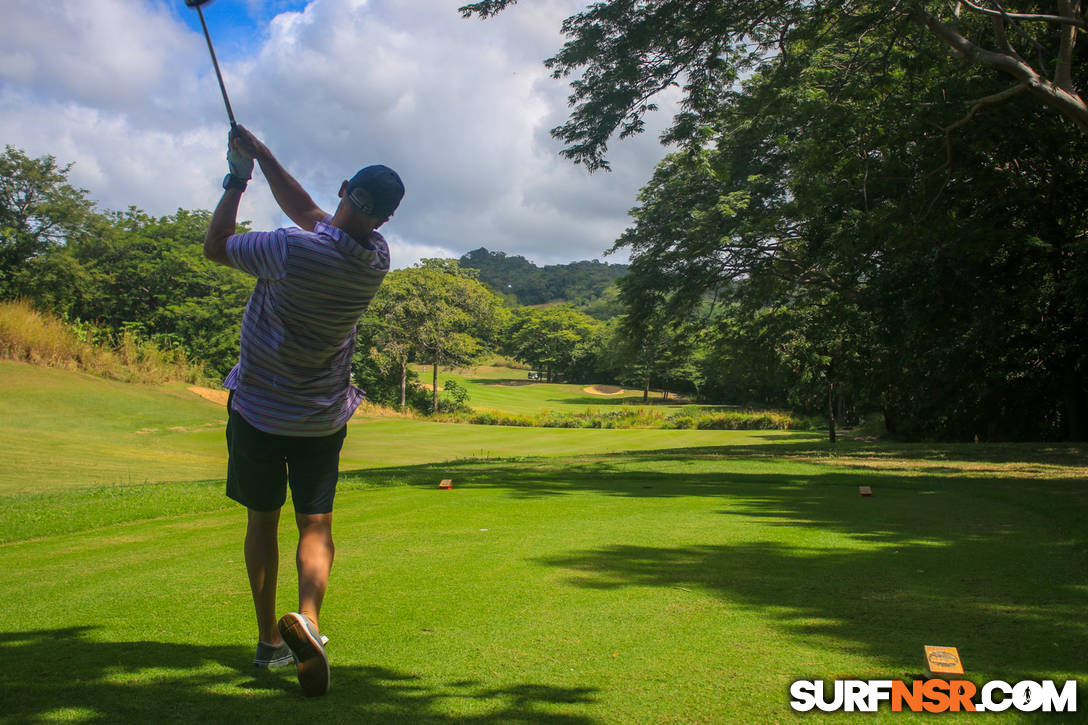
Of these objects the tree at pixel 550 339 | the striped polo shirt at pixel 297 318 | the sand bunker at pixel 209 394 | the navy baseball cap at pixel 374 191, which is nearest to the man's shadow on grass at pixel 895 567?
the striped polo shirt at pixel 297 318

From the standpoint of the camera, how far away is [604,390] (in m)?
92.8

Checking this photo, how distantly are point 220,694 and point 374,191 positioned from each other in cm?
199

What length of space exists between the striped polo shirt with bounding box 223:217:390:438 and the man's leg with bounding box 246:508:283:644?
0.45 m

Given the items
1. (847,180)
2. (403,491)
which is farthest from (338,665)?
(847,180)

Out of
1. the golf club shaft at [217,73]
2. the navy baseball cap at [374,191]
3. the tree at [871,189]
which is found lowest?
the navy baseball cap at [374,191]

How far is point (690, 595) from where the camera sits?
4.10 m

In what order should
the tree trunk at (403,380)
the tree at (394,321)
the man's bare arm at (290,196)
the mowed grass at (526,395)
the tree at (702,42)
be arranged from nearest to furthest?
1. the man's bare arm at (290,196)
2. the tree at (702,42)
3. the tree at (394,321)
4. the tree trunk at (403,380)
5. the mowed grass at (526,395)

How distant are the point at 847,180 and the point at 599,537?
37.6 ft

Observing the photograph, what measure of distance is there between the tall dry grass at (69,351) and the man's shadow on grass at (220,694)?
3164 cm

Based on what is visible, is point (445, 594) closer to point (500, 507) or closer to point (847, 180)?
point (500, 507)

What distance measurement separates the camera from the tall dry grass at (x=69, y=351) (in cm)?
2917

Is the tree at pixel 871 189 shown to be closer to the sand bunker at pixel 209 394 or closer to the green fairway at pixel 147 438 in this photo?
the green fairway at pixel 147 438

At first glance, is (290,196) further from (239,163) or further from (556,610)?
(556,610)

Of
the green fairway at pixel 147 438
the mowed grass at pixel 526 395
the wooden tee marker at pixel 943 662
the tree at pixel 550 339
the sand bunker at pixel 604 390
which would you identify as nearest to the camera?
the wooden tee marker at pixel 943 662
